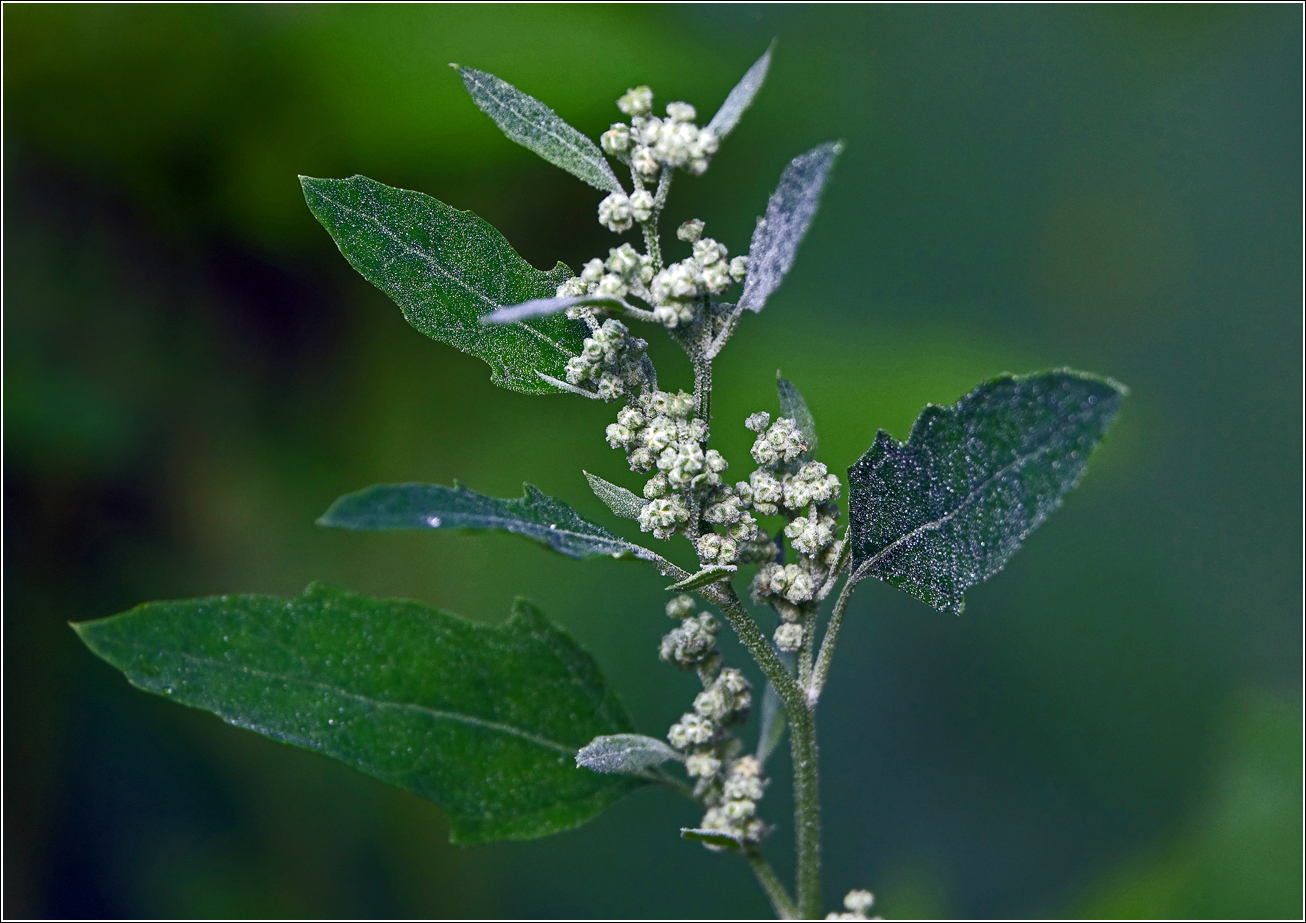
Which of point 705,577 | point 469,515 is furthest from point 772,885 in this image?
point 469,515

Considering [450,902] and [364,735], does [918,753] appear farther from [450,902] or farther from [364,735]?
[364,735]

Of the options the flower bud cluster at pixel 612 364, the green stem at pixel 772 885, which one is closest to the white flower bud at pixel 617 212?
the flower bud cluster at pixel 612 364

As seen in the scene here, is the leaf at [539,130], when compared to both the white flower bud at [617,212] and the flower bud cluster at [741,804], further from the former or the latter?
the flower bud cluster at [741,804]

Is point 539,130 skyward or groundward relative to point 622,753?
skyward

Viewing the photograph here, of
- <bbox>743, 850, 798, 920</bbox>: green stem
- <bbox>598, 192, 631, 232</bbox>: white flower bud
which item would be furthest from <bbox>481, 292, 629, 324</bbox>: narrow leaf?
<bbox>743, 850, 798, 920</bbox>: green stem

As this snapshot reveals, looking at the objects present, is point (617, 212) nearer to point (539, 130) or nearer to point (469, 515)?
point (539, 130)

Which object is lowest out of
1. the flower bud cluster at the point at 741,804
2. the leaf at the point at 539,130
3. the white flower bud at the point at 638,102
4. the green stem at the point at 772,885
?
the green stem at the point at 772,885

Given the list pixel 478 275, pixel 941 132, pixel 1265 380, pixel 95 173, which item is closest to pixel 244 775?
pixel 95 173
